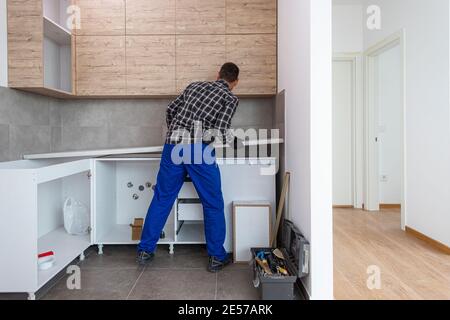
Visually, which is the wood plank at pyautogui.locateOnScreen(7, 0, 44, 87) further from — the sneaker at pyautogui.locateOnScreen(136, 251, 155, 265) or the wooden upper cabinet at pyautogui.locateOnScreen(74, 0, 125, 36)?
the sneaker at pyautogui.locateOnScreen(136, 251, 155, 265)

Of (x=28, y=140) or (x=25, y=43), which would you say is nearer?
(x=25, y=43)

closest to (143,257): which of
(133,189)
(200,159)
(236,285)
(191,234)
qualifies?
(191,234)

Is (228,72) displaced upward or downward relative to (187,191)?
upward

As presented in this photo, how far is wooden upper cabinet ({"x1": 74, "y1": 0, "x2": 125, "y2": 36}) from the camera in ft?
9.33

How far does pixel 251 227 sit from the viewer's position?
2.47 meters

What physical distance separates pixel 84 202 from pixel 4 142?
0.96 m

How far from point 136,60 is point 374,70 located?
3.09 m

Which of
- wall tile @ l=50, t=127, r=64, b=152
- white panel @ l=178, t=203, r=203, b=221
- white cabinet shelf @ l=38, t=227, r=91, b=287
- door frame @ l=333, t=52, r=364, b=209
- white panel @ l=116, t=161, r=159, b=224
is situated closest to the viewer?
white cabinet shelf @ l=38, t=227, r=91, b=287

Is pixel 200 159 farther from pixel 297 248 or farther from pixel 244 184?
pixel 297 248

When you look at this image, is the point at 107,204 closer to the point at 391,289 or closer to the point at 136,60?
the point at 136,60

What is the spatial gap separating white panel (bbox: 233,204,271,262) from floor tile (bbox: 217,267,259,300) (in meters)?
0.19

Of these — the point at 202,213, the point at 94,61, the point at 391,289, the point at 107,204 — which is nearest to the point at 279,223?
the point at 202,213

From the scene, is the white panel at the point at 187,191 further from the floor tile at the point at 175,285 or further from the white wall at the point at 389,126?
the white wall at the point at 389,126

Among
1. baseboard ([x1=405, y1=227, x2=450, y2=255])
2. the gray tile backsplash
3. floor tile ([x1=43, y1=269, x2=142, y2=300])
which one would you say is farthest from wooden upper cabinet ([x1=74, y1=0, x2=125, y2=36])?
baseboard ([x1=405, y1=227, x2=450, y2=255])
